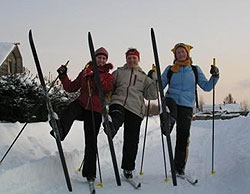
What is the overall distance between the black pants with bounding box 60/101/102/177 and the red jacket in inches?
4.0

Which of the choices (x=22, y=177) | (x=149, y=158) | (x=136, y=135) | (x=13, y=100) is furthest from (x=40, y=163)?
(x=13, y=100)

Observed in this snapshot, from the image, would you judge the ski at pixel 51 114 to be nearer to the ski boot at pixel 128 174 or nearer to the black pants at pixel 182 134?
the ski boot at pixel 128 174

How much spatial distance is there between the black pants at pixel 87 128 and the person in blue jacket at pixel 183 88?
1193 mm

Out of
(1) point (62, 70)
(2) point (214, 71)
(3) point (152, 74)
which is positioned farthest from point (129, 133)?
(2) point (214, 71)

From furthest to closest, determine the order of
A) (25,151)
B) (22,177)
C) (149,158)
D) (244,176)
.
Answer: (149,158)
(25,151)
(244,176)
(22,177)

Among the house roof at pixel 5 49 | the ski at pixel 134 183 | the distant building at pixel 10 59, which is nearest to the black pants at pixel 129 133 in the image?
the ski at pixel 134 183

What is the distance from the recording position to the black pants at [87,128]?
4.96 metres

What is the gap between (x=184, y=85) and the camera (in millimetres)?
5352

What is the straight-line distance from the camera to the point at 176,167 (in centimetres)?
539

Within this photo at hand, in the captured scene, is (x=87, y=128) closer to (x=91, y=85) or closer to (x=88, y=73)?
(x=91, y=85)

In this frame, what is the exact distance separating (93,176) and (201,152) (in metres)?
3.69

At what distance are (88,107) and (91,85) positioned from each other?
32 centimetres

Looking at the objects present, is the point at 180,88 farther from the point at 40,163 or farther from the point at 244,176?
the point at 40,163

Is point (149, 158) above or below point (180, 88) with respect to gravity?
below
